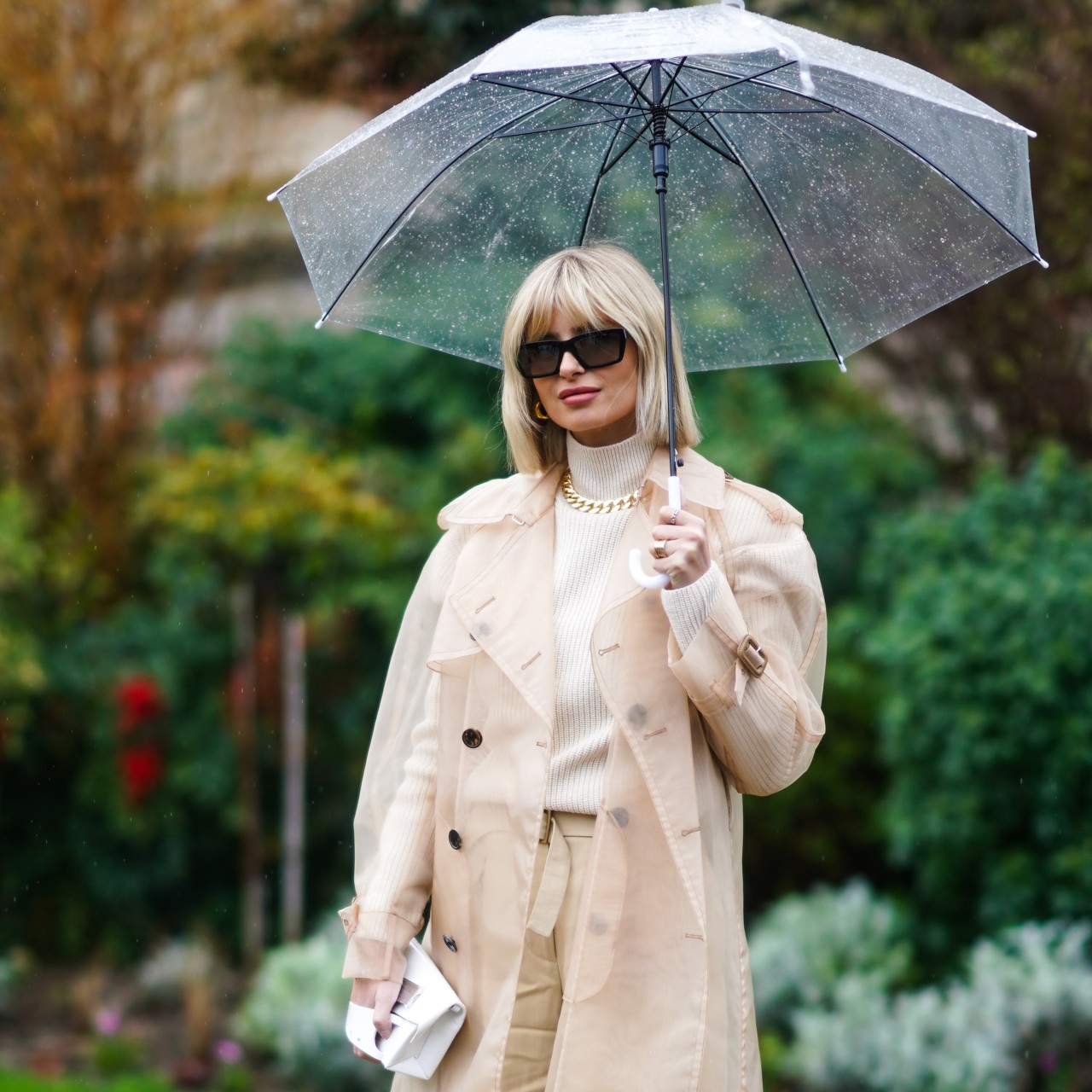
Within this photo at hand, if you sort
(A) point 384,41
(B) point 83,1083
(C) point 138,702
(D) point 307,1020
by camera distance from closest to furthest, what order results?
(D) point 307,1020 → (B) point 83,1083 → (C) point 138,702 → (A) point 384,41

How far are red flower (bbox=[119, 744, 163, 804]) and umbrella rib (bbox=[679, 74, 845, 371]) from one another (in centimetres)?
379

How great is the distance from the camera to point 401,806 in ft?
7.58

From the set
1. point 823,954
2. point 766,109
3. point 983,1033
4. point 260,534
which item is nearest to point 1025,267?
point 823,954

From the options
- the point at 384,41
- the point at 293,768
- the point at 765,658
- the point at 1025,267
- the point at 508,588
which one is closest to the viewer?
the point at 765,658

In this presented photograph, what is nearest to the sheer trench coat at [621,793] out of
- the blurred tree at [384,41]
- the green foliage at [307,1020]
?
the green foliage at [307,1020]

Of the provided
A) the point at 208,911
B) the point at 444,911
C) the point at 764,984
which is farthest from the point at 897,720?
the point at 208,911

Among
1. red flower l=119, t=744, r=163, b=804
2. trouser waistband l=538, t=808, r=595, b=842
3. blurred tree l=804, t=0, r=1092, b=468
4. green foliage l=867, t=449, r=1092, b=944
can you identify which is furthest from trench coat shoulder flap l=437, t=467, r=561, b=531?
red flower l=119, t=744, r=163, b=804

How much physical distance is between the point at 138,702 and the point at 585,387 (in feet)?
12.1

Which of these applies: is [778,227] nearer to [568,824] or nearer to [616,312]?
[616,312]

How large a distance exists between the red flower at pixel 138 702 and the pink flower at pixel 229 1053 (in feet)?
4.44

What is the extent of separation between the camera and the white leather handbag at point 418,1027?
2143mm

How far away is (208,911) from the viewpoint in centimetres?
554

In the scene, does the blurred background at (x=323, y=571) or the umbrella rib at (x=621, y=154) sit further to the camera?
the blurred background at (x=323, y=571)

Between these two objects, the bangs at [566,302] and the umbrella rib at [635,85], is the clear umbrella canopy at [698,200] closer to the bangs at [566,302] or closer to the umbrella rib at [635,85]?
the umbrella rib at [635,85]
